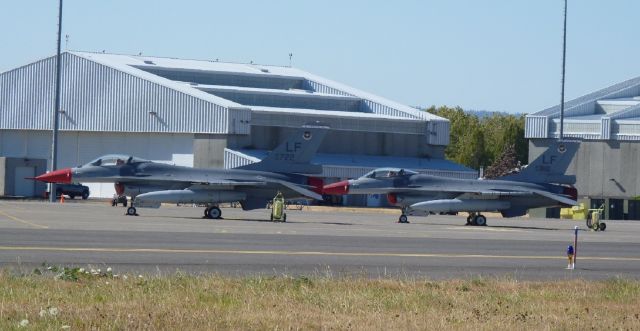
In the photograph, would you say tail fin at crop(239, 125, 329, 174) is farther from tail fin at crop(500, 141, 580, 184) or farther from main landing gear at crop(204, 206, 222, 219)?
tail fin at crop(500, 141, 580, 184)

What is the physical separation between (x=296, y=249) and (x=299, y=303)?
12536 millimetres

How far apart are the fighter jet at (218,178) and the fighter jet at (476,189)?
1.85 m

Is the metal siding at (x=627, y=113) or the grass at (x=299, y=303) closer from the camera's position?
the grass at (x=299, y=303)

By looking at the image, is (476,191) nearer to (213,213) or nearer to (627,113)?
(213,213)

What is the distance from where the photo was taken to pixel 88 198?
257ft

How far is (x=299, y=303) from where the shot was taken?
1591cm

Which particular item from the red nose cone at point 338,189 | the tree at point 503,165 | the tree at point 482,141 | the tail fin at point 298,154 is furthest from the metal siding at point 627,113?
the tree at point 482,141

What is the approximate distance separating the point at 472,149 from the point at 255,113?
5327 centimetres

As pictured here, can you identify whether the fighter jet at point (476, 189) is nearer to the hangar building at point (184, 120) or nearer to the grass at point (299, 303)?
the hangar building at point (184, 120)

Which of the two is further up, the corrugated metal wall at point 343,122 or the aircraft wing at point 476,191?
Result: the corrugated metal wall at point 343,122

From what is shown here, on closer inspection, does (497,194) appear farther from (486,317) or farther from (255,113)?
(486,317)

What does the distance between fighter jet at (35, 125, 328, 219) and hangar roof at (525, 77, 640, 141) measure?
119ft

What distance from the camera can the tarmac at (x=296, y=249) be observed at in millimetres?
22797

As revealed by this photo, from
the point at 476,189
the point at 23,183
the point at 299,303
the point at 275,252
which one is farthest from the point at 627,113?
the point at 299,303
